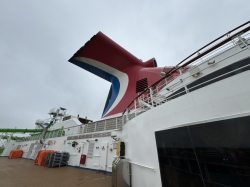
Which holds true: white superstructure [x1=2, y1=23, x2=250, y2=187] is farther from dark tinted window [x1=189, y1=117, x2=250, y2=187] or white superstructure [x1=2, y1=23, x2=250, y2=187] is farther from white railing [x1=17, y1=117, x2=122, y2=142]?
white railing [x1=17, y1=117, x2=122, y2=142]

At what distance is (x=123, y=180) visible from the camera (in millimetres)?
3561

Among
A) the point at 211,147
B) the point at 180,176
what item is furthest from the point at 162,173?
the point at 211,147

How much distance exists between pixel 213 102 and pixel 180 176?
1401 mm

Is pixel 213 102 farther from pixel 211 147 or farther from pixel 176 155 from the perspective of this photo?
pixel 176 155

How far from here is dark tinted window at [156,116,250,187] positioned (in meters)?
1.41

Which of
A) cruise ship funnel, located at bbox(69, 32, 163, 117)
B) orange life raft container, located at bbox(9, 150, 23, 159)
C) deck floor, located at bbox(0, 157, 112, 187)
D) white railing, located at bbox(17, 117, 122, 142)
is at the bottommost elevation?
deck floor, located at bbox(0, 157, 112, 187)

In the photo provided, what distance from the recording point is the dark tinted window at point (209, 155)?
1.41m

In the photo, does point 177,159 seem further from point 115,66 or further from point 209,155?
point 115,66

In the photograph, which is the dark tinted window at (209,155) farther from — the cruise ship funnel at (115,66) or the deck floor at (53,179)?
the cruise ship funnel at (115,66)

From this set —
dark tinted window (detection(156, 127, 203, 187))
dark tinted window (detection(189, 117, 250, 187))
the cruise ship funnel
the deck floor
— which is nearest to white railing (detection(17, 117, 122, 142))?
the cruise ship funnel

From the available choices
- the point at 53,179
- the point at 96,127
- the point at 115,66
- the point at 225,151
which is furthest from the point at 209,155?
the point at 115,66

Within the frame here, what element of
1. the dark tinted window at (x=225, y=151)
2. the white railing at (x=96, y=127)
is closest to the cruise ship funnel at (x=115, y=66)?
the white railing at (x=96, y=127)

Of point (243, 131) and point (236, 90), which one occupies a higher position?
point (236, 90)

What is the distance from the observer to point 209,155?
5.41 ft
